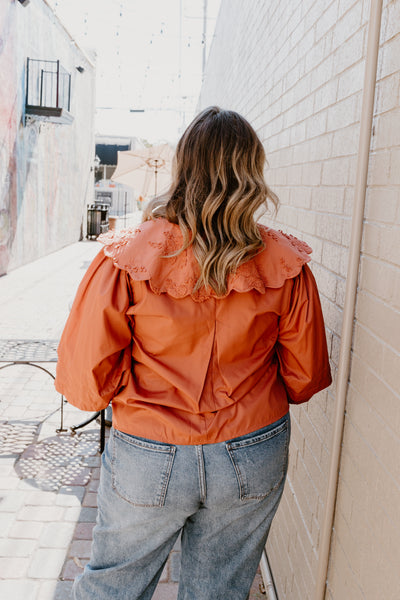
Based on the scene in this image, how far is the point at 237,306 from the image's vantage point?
1700 millimetres

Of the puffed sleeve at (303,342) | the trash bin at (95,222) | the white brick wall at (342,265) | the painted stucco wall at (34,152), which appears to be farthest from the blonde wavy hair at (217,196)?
the trash bin at (95,222)

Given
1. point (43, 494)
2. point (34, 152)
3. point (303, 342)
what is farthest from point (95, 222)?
point (303, 342)

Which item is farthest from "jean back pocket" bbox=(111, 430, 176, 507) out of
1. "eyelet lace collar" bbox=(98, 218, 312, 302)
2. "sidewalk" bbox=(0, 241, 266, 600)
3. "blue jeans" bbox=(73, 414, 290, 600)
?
"sidewalk" bbox=(0, 241, 266, 600)

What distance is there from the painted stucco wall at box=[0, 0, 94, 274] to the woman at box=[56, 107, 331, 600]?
11044 millimetres

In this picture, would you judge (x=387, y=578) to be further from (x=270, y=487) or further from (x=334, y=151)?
(x=334, y=151)

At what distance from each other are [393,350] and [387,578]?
56 centimetres

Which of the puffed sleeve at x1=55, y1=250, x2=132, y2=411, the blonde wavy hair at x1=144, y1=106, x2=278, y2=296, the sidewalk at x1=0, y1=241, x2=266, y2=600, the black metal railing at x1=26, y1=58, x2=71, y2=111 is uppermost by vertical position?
the black metal railing at x1=26, y1=58, x2=71, y2=111

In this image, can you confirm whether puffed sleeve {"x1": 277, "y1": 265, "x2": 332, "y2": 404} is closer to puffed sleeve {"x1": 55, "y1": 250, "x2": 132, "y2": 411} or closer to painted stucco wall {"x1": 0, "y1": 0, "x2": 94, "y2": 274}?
puffed sleeve {"x1": 55, "y1": 250, "x2": 132, "y2": 411}

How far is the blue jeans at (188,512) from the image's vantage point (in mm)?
1697

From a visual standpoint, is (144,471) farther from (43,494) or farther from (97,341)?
(43,494)

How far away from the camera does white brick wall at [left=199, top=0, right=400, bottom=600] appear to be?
1535mm

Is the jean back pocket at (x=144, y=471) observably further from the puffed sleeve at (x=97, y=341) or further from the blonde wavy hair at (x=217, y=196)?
the blonde wavy hair at (x=217, y=196)

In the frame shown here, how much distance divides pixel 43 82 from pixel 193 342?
15385 mm

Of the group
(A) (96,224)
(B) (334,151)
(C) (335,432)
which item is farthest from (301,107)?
(A) (96,224)
